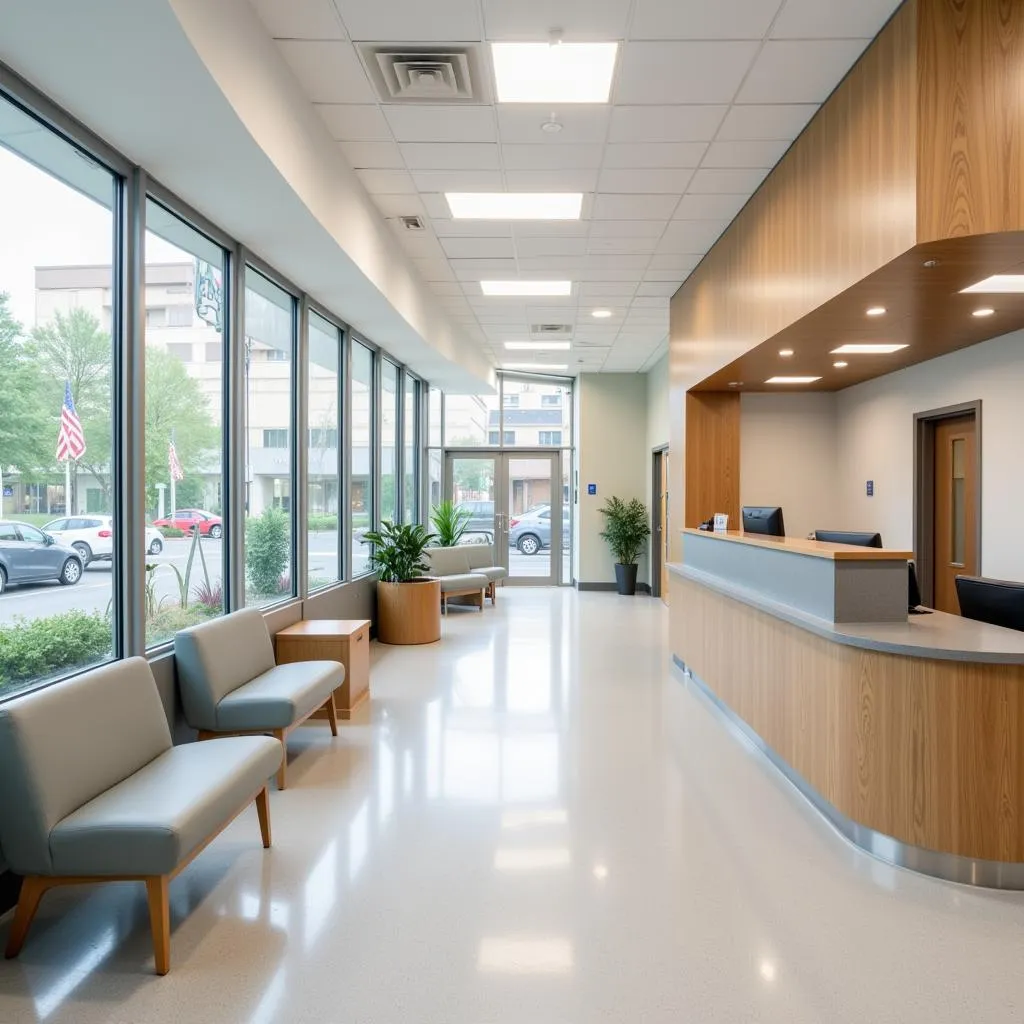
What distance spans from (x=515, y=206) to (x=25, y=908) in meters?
4.59

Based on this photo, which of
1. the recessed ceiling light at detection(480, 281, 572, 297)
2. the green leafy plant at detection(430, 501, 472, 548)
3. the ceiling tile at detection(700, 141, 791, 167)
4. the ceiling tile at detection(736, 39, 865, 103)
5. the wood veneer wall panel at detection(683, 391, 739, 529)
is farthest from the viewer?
the green leafy plant at detection(430, 501, 472, 548)

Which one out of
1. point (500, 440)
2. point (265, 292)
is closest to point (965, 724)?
point (265, 292)

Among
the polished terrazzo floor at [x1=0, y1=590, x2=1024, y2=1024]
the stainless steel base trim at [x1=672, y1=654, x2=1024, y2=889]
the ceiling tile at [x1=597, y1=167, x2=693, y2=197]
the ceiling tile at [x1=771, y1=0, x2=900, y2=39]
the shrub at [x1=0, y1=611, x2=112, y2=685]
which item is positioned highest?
the ceiling tile at [x1=597, y1=167, x2=693, y2=197]

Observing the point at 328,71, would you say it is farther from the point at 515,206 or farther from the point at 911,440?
the point at 911,440

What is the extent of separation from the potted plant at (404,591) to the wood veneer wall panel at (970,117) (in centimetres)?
526

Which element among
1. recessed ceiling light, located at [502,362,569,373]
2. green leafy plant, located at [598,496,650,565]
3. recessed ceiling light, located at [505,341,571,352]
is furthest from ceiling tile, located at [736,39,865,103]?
green leafy plant, located at [598,496,650,565]

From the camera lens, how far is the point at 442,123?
4078mm

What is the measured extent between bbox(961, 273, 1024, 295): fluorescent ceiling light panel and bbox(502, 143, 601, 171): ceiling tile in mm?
2088

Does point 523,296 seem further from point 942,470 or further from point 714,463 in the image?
point 942,470

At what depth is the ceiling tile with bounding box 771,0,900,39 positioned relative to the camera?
307cm

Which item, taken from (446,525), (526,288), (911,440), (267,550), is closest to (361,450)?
(526,288)

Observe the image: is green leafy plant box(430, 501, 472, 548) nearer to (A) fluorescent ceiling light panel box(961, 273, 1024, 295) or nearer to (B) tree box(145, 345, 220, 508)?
(B) tree box(145, 345, 220, 508)

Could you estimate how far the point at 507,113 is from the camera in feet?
13.0

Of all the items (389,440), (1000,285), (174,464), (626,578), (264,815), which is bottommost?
(264,815)
